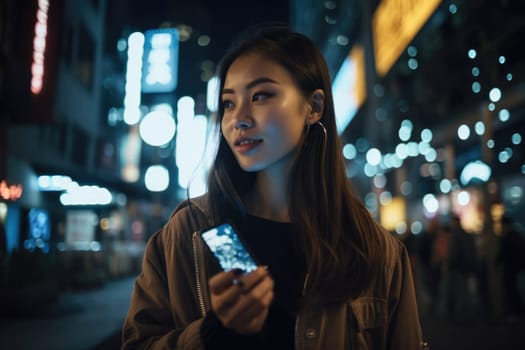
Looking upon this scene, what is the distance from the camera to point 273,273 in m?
1.59

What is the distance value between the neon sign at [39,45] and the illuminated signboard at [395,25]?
8047mm

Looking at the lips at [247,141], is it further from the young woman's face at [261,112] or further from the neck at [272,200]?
the neck at [272,200]

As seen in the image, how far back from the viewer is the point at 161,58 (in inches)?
679

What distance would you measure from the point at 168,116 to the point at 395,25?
13468mm

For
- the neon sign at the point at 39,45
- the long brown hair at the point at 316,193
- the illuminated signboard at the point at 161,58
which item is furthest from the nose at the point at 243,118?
→ the illuminated signboard at the point at 161,58

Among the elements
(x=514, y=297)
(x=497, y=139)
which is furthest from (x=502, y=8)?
(x=514, y=297)

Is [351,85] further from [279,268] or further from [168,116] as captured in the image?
[279,268]

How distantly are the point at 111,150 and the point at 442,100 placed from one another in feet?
48.4

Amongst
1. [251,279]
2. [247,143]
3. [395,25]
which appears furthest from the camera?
[395,25]

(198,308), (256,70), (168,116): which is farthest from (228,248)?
(168,116)

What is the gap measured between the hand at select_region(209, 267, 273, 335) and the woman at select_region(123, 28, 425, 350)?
179 millimetres

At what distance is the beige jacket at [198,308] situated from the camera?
55.1 inches

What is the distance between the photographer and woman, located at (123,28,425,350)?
4.76 ft

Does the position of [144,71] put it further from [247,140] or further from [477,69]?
[247,140]
